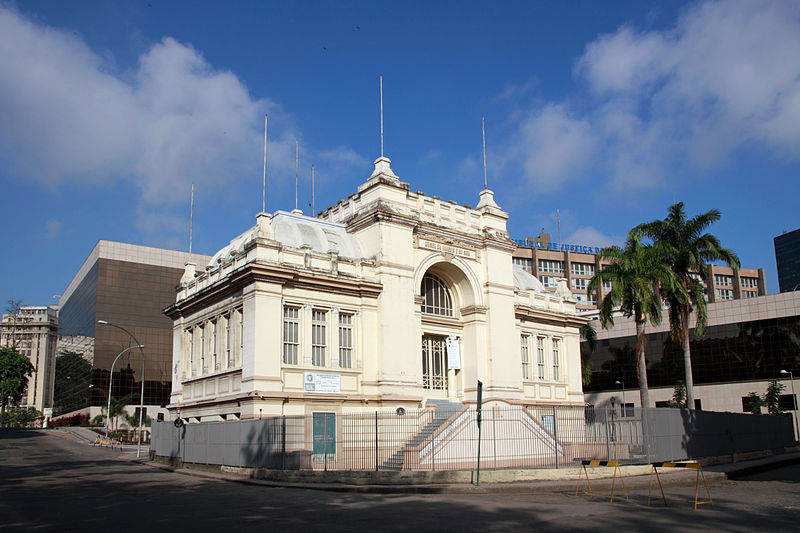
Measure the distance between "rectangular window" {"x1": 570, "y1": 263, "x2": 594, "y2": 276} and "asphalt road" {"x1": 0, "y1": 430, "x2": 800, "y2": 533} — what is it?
85097 millimetres

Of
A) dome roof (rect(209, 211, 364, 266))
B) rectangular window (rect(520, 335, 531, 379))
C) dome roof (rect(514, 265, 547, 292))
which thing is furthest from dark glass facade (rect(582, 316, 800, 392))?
dome roof (rect(209, 211, 364, 266))

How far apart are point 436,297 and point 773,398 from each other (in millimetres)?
32814

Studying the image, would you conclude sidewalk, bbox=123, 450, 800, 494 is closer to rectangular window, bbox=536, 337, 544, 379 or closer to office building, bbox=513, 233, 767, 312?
rectangular window, bbox=536, 337, 544, 379

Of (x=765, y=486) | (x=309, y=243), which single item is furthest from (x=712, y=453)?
(x=309, y=243)

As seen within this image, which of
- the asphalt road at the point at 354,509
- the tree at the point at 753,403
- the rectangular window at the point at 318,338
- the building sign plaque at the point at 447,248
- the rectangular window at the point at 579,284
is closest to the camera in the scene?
the asphalt road at the point at 354,509

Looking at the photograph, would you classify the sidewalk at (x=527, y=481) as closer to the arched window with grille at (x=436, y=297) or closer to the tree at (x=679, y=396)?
the arched window with grille at (x=436, y=297)

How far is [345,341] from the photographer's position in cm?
3139

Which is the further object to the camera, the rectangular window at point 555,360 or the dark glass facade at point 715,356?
the dark glass facade at point 715,356

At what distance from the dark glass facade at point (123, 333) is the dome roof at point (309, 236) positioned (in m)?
54.1

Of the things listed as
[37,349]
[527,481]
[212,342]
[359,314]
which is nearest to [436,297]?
[359,314]

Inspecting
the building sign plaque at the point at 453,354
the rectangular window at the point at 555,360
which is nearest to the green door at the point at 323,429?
the building sign plaque at the point at 453,354

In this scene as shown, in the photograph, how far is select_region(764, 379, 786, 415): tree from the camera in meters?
52.5

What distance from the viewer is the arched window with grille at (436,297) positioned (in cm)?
3612

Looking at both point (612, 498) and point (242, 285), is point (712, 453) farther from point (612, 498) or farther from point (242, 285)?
point (242, 285)
